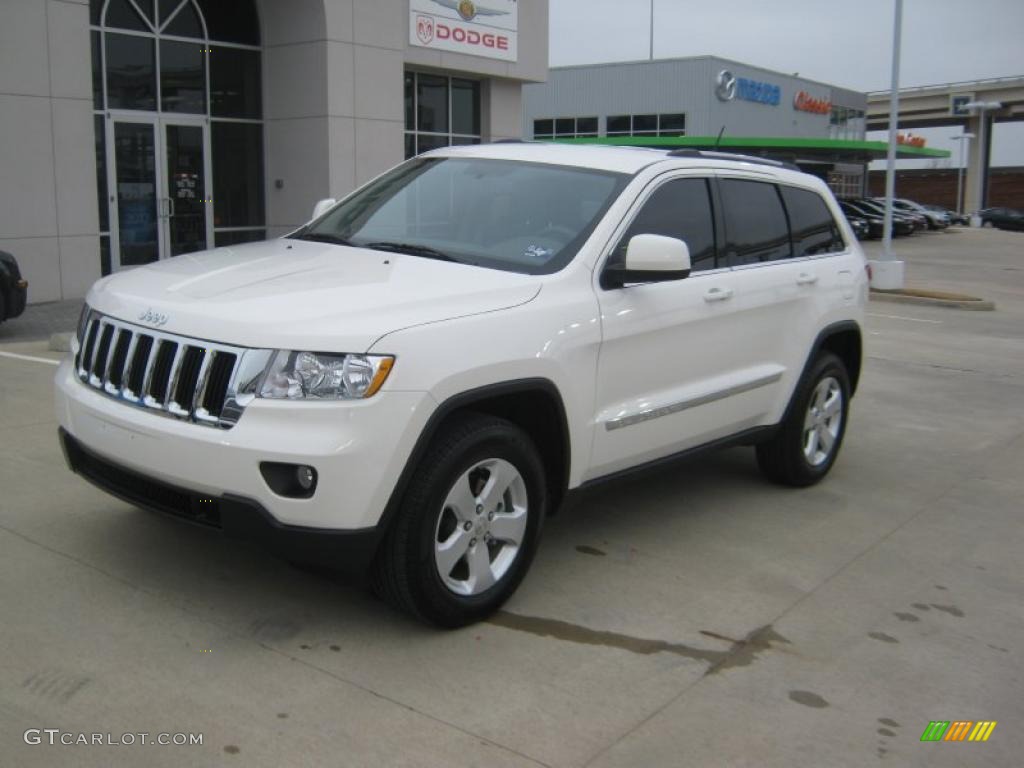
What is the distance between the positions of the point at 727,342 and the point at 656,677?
6.81 ft

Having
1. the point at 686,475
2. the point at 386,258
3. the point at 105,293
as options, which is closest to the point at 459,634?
the point at 386,258

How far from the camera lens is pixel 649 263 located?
4.49 m

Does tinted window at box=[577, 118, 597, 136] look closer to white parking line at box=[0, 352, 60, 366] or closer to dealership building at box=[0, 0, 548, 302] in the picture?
dealership building at box=[0, 0, 548, 302]

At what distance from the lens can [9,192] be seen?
44.3 feet

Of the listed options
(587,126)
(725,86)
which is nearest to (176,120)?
(725,86)

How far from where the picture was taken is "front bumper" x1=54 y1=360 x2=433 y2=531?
3639 millimetres

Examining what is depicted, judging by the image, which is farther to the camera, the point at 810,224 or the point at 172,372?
the point at 810,224

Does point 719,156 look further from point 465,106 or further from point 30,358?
point 465,106

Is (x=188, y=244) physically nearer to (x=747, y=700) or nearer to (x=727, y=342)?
(x=727, y=342)

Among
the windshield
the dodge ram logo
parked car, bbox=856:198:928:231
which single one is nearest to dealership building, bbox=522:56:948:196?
parked car, bbox=856:198:928:231

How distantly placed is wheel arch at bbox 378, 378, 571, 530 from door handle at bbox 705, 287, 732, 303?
1.23 m

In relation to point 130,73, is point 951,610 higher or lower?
lower

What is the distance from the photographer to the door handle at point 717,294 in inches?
207

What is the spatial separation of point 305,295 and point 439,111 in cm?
1749
